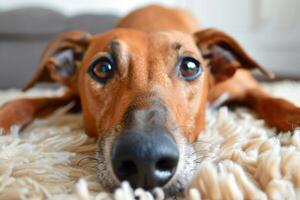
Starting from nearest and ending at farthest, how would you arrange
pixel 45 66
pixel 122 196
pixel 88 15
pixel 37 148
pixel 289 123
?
pixel 122 196 → pixel 37 148 → pixel 289 123 → pixel 45 66 → pixel 88 15

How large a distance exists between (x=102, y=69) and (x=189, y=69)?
27cm

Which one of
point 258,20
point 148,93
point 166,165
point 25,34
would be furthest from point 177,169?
point 258,20

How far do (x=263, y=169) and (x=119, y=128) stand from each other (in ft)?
1.06

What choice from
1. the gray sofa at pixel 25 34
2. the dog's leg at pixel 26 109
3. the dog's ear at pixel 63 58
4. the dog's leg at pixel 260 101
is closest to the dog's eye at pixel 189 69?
the dog's leg at pixel 260 101

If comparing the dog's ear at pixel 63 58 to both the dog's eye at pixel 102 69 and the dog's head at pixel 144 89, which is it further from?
the dog's eye at pixel 102 69

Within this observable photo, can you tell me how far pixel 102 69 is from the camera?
132 cm

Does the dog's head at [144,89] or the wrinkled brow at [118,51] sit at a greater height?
the wrinkled brow at [118,51]

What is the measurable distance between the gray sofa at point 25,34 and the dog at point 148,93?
125 centimetres

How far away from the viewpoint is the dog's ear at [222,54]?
1.58m

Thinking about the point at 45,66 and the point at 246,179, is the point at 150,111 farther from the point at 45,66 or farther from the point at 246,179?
the point at 45,66

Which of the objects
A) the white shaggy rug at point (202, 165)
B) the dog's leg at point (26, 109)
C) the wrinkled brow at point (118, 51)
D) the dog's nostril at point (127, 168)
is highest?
the wrinkled brow at point (118, 51)

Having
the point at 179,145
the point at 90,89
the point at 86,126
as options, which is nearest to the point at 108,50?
the point at 90,89

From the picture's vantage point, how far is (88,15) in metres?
3.24

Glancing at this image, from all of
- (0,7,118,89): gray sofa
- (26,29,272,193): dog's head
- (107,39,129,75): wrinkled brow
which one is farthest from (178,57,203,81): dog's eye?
(0,7,118,89): gray sofa
